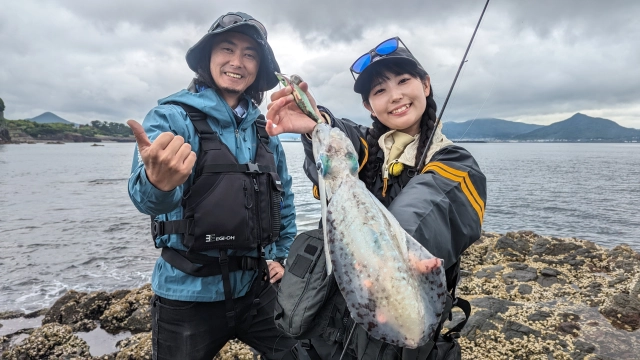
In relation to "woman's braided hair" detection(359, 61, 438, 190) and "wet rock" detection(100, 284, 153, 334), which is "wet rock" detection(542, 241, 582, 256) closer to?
"woman's braided hair" detection(359, 61, 438, 190)

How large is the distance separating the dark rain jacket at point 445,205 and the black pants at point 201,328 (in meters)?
2.18

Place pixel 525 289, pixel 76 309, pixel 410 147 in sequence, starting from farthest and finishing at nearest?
pixel 525 289 < pixel 76 309 < pixel 410 147

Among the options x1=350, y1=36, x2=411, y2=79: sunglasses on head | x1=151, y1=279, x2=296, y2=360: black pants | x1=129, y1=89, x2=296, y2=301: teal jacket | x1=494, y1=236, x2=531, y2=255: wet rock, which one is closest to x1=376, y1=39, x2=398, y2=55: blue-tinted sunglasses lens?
x1=350, y1=36, x2=411, y2=79: sunglasses on head

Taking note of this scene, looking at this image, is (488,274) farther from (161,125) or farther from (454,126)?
(161,125)

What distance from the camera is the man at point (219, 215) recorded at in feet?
10.4

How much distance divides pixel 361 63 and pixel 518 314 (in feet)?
18.5

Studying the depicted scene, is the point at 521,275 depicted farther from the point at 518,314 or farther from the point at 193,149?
the point at 193,149

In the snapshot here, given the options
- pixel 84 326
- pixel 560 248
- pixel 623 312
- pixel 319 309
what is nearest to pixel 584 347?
pixel 623 312

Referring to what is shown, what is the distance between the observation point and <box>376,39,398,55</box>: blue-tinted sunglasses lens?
273cm

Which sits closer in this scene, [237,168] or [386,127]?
[386,127]

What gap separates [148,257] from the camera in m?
13.1

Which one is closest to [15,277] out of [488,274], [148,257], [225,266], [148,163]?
[148,257]

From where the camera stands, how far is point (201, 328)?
3270 millimetres

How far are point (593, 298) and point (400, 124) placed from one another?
7.45 metres
